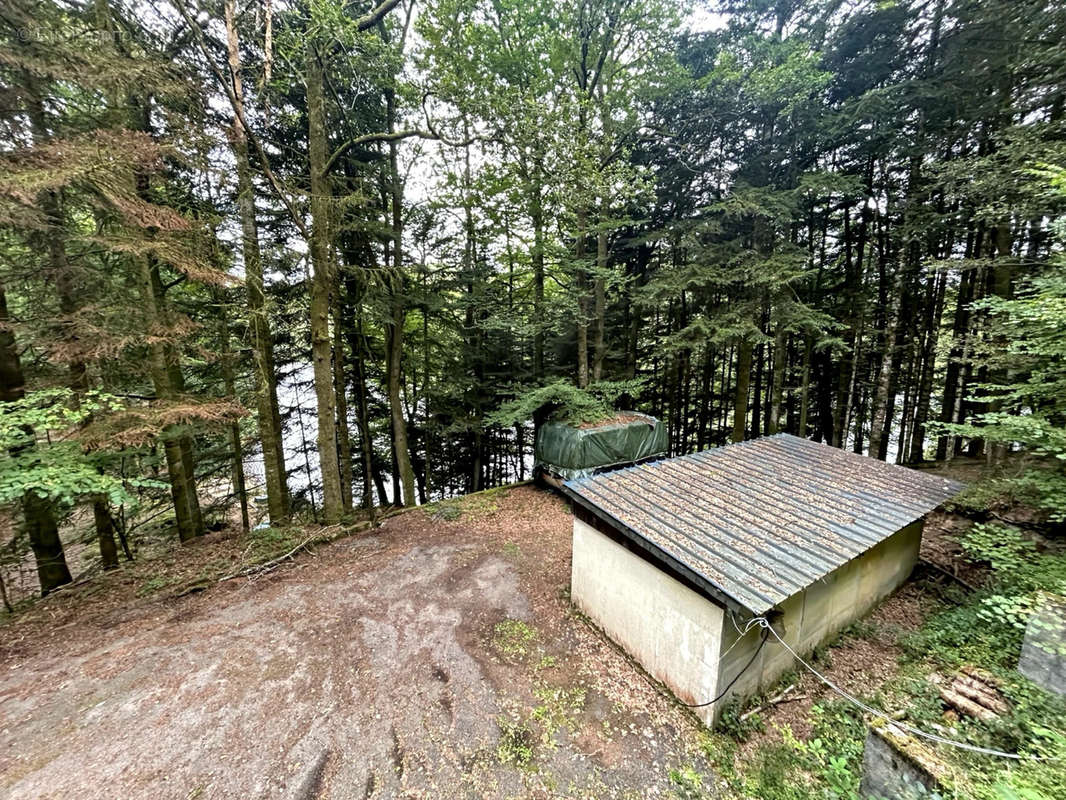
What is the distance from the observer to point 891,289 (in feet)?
35.0

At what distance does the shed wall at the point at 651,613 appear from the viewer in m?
3.99

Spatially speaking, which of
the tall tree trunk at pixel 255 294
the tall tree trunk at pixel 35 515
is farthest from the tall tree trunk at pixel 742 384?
the tall tree trunk at pixel 35 515

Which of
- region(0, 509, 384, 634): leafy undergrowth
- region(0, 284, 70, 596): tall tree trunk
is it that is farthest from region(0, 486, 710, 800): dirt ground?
region(0, 284, 70, 596): tall tree trunk

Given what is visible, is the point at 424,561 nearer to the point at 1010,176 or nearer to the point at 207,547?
the point at 207,547

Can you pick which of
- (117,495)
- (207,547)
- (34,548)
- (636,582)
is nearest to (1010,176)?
(636,582)

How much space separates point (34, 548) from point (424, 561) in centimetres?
577

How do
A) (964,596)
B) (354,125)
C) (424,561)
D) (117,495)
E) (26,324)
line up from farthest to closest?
(354,125)
(424,561)
(964,596)
(26,324)
(117,495)

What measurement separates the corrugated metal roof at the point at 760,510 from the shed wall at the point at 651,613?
1.41ft

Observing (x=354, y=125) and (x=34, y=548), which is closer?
(x=34, y=548)

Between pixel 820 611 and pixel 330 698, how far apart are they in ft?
19.8

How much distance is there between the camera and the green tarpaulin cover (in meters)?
9.48

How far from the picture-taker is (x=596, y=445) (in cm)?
953

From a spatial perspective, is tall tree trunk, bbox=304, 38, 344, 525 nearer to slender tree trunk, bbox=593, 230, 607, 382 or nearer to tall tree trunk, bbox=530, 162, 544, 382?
tall tree trunk, bbox=530, 162, 544, 382

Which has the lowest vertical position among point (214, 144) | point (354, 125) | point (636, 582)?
point (636, 582)
